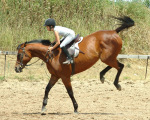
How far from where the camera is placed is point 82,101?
961cm

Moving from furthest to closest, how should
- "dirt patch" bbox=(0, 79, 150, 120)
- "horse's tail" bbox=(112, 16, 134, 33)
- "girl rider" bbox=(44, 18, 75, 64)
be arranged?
"horse's tail" bbox=(112, 16, 134, 33), "dirt patch" bbox=(0, 79, 150, 120), "girl rider" bbox=(44, 18, 75, 64)

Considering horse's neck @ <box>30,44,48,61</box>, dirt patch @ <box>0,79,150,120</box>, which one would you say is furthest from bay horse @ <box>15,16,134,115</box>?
dirt patch @ <box>0,79,150,120</box>

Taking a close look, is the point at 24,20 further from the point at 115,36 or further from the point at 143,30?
the point at 115,36

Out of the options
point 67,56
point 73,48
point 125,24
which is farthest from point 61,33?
point 125,24

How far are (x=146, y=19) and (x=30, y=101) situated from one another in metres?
8.57

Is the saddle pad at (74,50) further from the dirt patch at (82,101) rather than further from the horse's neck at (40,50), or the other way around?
the dirt patch at (82,101)

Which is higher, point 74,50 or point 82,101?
point 74,50

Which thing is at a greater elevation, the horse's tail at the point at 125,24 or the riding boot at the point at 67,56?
the horse's tail at the point at 125,24

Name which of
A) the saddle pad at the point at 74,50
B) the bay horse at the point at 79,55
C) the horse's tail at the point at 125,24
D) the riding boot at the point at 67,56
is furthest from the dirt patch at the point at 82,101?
the horse's tail at the point at 125,24

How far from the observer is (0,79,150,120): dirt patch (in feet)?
25.3

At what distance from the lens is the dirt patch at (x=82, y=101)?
7711mm

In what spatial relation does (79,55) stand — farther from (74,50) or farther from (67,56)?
(67,56)

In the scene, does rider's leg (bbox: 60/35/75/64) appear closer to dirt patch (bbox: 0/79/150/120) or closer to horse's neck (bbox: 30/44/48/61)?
horse's neck (bbox: 30/44/48/61)

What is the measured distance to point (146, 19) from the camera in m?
16.2
